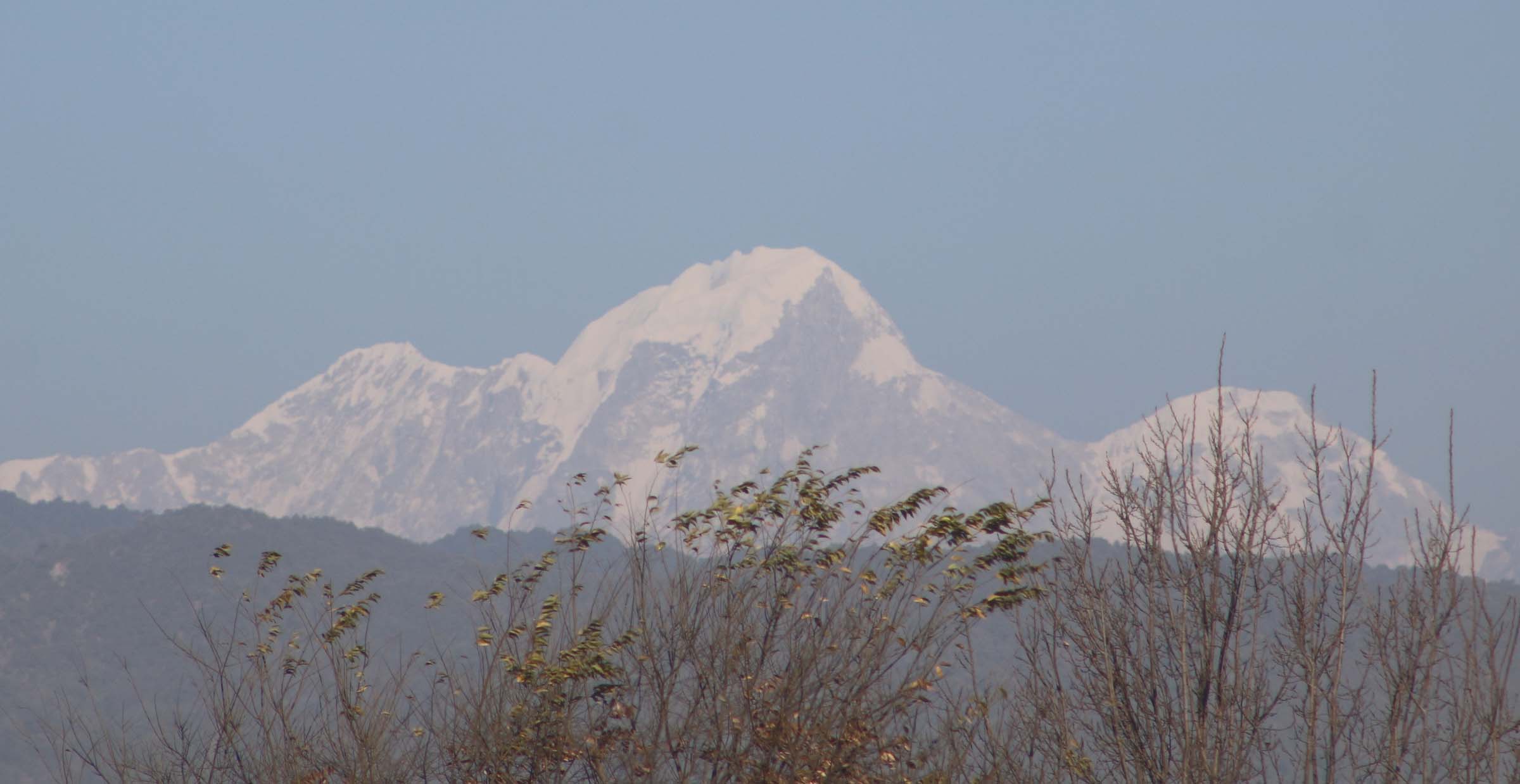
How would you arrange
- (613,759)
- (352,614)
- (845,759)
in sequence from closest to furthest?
(845,759) → (352,614) → (613,759)

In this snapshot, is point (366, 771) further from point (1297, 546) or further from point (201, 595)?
point (201, 595)

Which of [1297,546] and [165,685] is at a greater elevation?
[1297,546]

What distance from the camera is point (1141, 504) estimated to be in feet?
47.5

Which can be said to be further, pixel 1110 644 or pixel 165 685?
pixel 165 685

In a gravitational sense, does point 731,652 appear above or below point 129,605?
above

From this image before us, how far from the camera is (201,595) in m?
178

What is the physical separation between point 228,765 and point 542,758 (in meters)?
4.27

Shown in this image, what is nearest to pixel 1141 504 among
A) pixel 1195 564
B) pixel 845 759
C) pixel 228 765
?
pixel 1195 564

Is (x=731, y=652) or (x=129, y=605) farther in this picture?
(x=129, y=605)

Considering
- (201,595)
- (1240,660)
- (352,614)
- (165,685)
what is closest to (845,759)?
(1240,660)

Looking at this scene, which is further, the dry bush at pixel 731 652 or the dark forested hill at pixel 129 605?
the dark forested hill at pixel 129 605

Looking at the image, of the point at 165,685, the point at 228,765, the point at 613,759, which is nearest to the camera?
the point at 613,759

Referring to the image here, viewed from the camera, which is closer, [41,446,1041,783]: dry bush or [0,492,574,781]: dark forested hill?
[41,446,1041,783]: dry bush

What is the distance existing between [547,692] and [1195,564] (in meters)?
6.68
